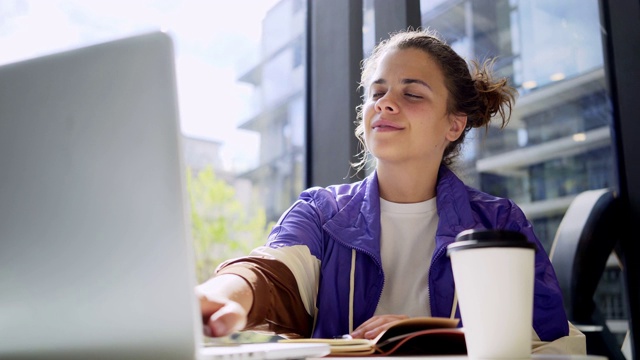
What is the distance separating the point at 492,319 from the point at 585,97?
5.69ft

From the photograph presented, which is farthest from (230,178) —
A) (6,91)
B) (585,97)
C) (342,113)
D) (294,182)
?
(6,91)

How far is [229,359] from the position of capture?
597 millimetres

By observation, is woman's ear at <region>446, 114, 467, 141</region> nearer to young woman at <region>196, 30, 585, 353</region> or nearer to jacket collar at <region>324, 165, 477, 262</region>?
young woman at <region>196, 30, 585, 353</region>

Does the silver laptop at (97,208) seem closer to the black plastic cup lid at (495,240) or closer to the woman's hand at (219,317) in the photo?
the woman's hand at (219,317)

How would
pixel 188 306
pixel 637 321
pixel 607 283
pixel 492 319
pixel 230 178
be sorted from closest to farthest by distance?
pixel 188 306
pixel 492 319
pixel 637 321
pixel 607 283
pixel 230 178

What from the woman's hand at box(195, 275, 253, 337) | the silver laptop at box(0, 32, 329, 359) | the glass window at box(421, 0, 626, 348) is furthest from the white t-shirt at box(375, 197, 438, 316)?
the silver laptop at box(0, 32, 329, 359)

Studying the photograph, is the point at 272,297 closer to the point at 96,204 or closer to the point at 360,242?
the point at 360,242

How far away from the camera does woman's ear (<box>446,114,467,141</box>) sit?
71.7 inches

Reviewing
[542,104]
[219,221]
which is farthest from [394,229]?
[542,104]

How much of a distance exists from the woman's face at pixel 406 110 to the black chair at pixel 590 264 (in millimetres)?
553

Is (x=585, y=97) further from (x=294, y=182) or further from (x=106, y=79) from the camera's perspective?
(x=106, y=79)

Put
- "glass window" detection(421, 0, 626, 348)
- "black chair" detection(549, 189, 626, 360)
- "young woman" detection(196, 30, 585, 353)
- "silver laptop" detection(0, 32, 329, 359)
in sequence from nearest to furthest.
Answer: "silver laptop" detection(0, 32, 329, 359), "young woman" detection(196, 30, 585, 353), "black chair" detection(549, 189, 626, 360), "glass window" detection(421, 0, 626, 348)

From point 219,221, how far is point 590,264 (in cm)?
129

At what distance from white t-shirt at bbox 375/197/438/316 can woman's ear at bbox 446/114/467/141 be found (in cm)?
25
